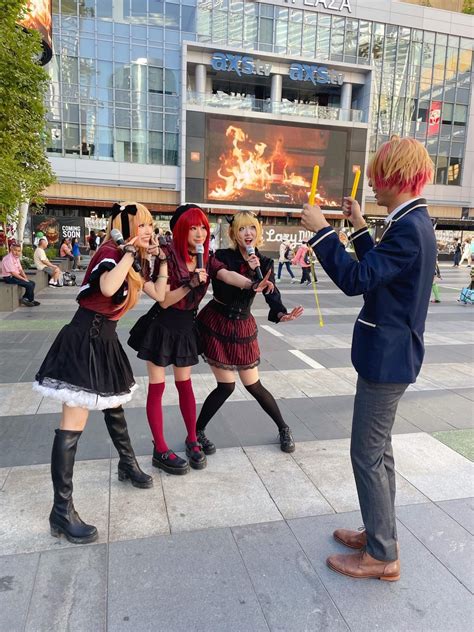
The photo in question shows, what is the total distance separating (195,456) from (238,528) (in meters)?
0.81

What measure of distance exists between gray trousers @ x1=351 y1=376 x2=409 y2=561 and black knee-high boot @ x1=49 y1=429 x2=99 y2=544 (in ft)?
5.04

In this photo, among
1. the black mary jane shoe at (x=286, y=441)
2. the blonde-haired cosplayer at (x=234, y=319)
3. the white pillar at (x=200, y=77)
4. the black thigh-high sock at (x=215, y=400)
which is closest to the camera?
the blonde-haired cosplayer at (x=234, y=319)

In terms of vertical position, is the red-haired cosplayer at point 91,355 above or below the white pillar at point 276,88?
below

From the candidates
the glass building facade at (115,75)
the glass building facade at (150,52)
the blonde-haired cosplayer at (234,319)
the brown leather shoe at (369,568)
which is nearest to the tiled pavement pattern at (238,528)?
the brown leather shoe at (369,568)

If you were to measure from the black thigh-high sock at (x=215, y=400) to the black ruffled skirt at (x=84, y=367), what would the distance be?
1.02m

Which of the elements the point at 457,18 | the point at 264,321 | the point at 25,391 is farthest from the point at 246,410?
the point at 457,18

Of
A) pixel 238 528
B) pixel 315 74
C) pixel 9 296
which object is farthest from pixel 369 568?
pixel 315 74

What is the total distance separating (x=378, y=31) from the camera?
3591cm

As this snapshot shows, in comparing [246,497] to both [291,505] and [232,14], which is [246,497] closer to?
[291,505]

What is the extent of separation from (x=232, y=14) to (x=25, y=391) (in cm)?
3593

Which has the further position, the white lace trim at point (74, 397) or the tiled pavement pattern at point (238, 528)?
the white lace trim at point (74, 397)

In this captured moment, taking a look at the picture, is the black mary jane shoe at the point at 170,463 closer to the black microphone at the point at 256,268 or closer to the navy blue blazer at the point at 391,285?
the black microphone at the point at 256,268

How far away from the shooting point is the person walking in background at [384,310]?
6.53 feet

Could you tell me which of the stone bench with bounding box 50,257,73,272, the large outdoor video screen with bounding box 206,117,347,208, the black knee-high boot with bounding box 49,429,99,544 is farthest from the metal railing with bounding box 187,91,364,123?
the black knee-high boot with bounding box 49,429,99,544
